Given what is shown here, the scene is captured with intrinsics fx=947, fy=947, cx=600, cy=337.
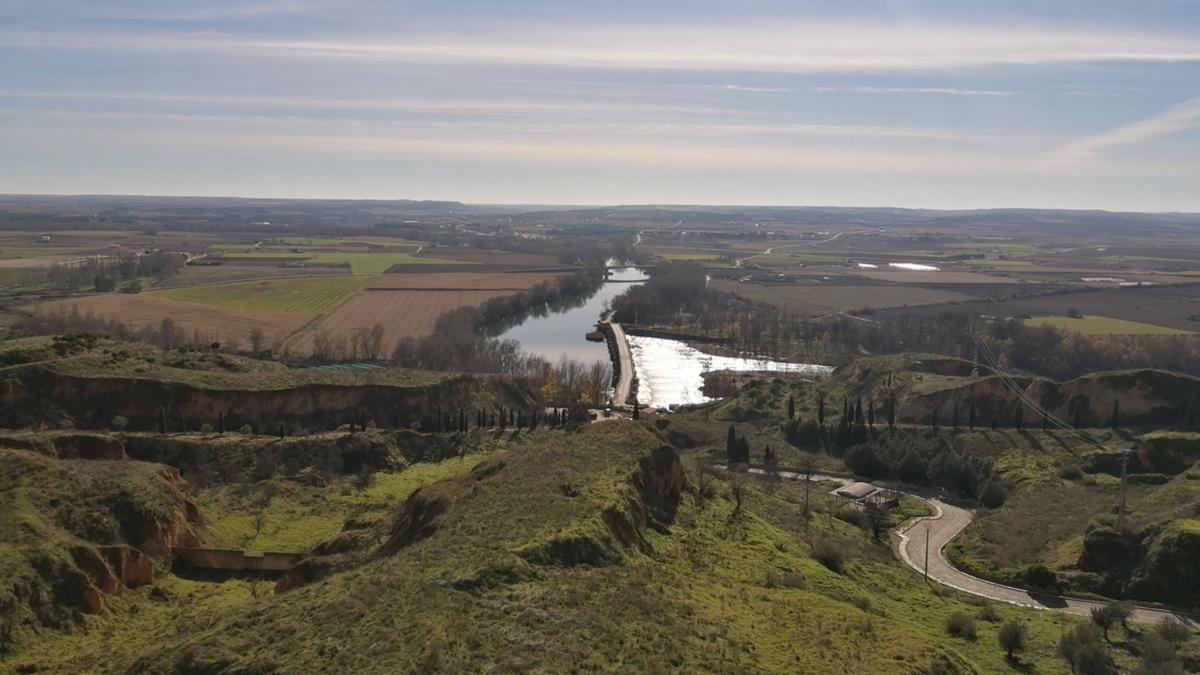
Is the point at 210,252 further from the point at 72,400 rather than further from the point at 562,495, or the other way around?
the point at 562,495

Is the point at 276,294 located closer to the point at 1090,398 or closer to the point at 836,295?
the point at 836,295

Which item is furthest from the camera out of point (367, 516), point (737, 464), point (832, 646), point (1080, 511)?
point (737, 464)

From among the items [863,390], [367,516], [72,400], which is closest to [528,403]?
[863,390]

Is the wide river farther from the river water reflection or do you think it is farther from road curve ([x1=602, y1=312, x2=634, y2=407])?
road curve ([x1=602, y1=312, x2=634, y2=407])

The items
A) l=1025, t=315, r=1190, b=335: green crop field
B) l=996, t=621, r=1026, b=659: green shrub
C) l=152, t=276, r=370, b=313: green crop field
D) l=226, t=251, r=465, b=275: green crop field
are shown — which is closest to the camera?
l=996, t=621, r=1026, b=659: green shrub

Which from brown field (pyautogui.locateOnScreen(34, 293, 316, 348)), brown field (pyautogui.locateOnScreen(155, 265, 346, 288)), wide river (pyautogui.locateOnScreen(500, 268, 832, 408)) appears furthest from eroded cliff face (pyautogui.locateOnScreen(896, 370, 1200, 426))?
brown field (pyautogui.locateOnScreen(155, 265, 346, 288))

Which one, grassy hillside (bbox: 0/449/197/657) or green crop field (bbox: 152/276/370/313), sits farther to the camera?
green crop field (bbox: 152/276/370/313)
